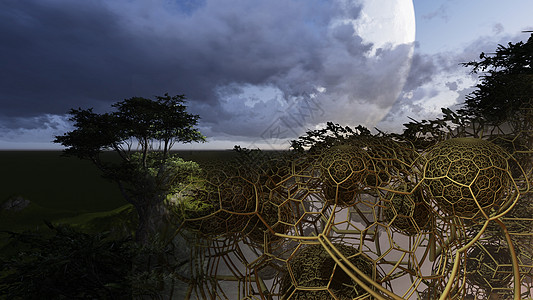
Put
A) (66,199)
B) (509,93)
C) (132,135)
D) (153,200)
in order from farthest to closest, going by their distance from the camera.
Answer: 1. (66,199)
2. (132,135)
3. (509,93)
4. (153,200)

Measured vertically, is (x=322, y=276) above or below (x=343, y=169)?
below

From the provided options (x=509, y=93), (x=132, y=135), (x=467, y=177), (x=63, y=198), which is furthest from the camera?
(x=63, y=198)

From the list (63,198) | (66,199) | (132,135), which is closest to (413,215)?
(132,135)

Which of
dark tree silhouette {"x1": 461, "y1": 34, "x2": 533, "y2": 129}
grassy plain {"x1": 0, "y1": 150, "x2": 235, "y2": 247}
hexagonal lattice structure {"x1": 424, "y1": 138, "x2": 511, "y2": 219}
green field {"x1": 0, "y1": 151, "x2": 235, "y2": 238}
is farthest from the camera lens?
green field {"x1": 0, "y1": 151, "x2": 235, "y2": 238}

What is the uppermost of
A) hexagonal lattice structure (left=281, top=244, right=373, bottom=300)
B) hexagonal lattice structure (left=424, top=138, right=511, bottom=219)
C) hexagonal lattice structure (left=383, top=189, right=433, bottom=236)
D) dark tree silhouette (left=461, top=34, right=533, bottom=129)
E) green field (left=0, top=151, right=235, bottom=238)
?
dark tree silhouette (left=461, top=34, right=533, bottom=129)

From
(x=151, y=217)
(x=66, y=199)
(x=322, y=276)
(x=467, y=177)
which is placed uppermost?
(x=467, y=177)

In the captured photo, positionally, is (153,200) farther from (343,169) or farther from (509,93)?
(509,93)

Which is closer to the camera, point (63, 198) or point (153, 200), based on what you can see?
point (153, 200)

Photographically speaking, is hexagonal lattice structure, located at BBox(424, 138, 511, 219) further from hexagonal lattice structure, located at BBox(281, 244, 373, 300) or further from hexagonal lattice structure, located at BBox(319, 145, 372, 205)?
hexagonal lattice structure, located at BBox(281, 244, 373, 300)

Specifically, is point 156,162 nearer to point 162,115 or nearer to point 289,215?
point 162,115

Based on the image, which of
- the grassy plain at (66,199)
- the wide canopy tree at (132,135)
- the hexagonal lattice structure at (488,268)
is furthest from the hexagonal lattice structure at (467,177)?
the wide canopy tree at (132,135)

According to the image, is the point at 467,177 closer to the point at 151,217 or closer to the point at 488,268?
the point at 151,217

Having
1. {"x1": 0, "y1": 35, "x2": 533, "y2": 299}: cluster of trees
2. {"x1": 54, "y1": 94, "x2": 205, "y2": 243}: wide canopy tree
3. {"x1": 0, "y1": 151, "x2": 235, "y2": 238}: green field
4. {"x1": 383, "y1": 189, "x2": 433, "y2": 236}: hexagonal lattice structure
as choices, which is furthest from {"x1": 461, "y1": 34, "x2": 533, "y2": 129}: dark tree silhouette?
{"x1": 54, "y1": 94, "x2": 205, "y2": 243}: wide canopy tree

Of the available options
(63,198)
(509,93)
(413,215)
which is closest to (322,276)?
(413,215)
